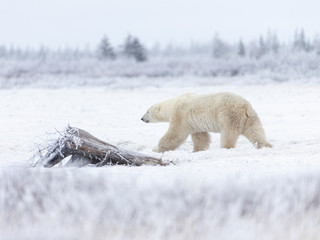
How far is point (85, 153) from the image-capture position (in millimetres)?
5293

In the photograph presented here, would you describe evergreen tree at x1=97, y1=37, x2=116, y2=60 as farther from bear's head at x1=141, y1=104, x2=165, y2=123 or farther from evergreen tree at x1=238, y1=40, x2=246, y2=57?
bear's head at x1=141, y1=104, x2=165, y2=123

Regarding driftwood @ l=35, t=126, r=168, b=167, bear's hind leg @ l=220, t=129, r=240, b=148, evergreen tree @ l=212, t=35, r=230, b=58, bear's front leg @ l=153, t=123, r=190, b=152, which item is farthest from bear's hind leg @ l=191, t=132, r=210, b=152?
evergreen tree @ l=212, t=35, r=230, b=58

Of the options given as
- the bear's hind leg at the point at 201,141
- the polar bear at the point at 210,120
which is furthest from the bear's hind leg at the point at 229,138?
the bear's hind leg at the point at 201,141

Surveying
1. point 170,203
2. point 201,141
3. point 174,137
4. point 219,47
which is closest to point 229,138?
point 174,137

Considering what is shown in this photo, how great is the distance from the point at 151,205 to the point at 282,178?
3.90 ft

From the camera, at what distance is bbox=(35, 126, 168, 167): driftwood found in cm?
517

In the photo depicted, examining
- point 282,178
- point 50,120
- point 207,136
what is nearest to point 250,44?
point 50,120

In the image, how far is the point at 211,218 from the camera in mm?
2650

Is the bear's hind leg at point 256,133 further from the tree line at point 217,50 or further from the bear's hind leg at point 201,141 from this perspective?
the tree line at point 217,50

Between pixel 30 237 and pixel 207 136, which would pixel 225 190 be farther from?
pixel 207 136

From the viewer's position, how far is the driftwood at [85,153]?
17.0 ft

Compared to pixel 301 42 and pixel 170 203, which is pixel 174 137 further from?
pixel 301 42

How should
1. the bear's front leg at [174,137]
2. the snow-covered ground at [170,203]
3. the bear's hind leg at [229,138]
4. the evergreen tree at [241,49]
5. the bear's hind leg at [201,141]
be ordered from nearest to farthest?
the snow-covered ground at [170,203], the bear's hind leg at [229,138], the bear's front leg at [174,137], the bear's hind leg at [201,141], the evergreen tree at [241,49]

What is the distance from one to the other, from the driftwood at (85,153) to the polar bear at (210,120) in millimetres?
1810
